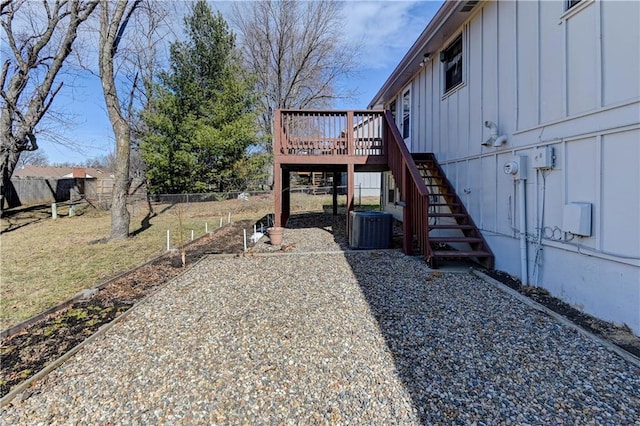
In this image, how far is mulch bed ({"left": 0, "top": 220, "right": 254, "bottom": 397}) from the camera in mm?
2645

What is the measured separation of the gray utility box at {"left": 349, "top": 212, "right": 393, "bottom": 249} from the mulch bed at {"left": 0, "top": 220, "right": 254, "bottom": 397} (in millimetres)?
3231

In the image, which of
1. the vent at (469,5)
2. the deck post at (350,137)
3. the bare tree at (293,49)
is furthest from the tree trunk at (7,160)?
the vent at (469,5)

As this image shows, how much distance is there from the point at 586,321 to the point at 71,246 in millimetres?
9539

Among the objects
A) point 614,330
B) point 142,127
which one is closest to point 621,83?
point 614,330

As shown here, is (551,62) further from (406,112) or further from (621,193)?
(406,112)

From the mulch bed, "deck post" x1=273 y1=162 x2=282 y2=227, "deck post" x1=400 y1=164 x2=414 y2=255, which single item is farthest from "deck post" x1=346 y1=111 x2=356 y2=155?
the mulch bed

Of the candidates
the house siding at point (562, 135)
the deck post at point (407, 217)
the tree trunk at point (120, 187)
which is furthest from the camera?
the tree trunk at point (120, 187)

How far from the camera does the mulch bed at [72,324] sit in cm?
264

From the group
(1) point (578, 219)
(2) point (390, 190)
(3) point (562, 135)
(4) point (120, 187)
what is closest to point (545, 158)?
(3) point (562, 135)

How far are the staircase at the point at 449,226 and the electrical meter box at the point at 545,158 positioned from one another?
1708mm

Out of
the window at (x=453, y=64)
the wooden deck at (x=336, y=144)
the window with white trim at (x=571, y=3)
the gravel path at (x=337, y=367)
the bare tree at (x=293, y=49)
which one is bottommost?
the gravel path at (x=337, y=367)

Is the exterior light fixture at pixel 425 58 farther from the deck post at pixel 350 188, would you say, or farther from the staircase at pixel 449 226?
the deck post at pixel 350 188

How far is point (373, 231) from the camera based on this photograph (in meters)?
6.77

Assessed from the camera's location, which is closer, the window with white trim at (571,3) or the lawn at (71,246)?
the window with white trim at (571,3)
